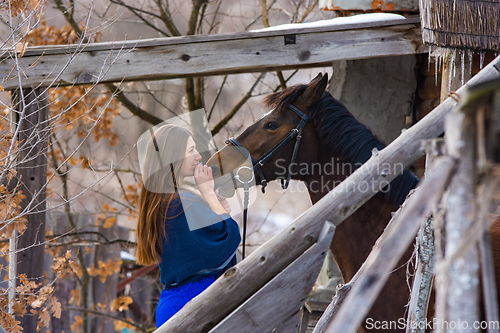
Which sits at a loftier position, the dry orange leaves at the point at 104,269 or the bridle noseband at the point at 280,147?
the bridle noseband at the point at 280,147

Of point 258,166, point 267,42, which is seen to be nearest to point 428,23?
point 267,42

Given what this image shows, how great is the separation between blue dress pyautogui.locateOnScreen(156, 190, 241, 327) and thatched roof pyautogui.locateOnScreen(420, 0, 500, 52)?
6.24 ft

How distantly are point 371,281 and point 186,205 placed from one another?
1352 millimetres

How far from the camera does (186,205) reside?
2107mm

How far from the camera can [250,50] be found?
331 centimetres

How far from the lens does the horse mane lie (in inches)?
93.0

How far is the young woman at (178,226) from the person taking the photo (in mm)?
2111

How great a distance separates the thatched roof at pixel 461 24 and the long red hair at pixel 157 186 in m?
1.84

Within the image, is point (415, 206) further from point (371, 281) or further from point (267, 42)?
point (267, 42)

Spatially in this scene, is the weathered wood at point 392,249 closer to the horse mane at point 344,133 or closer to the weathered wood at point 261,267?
the weathered wood at point 261,267

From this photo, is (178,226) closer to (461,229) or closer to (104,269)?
(461,229)

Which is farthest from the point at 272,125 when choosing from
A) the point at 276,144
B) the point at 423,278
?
the point at 423,278

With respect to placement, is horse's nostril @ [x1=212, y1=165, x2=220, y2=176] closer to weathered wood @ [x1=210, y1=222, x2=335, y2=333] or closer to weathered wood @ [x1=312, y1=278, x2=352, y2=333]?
weathered wood @ [x1=312, y1=278, x2=352, y2=333]

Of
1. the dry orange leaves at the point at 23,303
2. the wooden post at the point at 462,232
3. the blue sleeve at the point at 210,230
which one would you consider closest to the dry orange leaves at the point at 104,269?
the dry orange leaves at the point at 23,303
